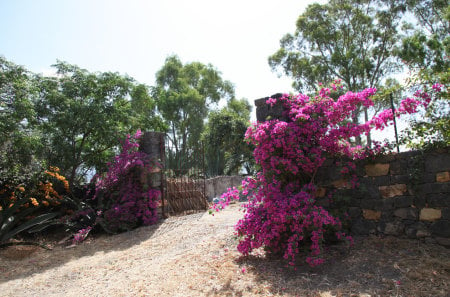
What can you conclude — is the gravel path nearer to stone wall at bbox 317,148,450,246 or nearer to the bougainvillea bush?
the bougainvillea bush

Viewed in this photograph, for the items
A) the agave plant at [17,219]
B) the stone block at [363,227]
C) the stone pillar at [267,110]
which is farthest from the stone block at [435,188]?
the agave plant at [17,219]

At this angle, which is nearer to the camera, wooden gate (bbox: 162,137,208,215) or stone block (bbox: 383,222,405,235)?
stone block (bbox: 383,222,405,235)

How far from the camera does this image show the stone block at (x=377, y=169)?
423 centimetres

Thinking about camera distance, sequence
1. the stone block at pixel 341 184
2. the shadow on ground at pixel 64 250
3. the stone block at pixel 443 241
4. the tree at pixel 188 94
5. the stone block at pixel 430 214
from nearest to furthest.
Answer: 1. the stone block at pixel 443 241
2. the stone block at pixel 430 214
3. the stone block at pixel 341 184
4. the shadow on ground at pixel 64 250
5. the tree at pixel 188 94

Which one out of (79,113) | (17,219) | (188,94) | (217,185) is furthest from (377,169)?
(188,94)

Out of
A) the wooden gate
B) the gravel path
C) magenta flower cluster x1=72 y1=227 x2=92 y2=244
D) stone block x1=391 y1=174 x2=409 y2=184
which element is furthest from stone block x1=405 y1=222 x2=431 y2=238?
magenta flower cluster x1=72 y1=227 x2=92 y2=244

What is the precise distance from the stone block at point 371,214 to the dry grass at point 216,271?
27 cm

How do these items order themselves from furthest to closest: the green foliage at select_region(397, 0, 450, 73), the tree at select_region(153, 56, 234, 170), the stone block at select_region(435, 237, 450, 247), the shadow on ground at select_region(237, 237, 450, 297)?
the tree at select_region(153, 56, 234, 170), the green foliage at select_region(397, 0, 450, 73), the stone block at select_region(435, 237, 450, 247), the shadow on ground at select_region(237, 237, 450, 297)

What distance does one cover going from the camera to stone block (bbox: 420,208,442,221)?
378cm

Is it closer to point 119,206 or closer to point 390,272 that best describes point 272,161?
point 390,272

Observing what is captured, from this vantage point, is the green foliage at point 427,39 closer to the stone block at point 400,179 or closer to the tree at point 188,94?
the stone block at point 400,179

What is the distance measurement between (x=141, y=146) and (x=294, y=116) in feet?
13.8

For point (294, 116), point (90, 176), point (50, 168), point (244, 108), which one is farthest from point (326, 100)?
point (244, 108)

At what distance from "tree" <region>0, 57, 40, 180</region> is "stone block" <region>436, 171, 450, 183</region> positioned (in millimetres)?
6541
